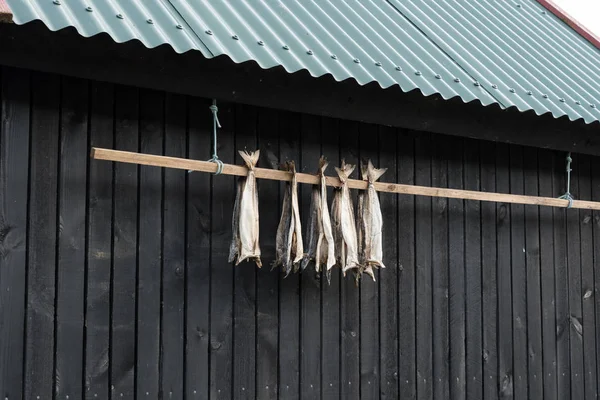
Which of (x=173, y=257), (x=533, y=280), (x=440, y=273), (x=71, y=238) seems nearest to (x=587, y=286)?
(x=533, y=280)

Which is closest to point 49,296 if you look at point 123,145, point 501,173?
point 123,145

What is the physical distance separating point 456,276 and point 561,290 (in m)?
1.13

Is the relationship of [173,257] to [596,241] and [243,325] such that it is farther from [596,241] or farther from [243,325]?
[596,241]

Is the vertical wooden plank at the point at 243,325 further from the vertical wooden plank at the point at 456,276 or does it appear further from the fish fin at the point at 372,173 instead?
the vertical wooden plank at the point at 456,276

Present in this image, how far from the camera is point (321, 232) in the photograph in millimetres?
5059

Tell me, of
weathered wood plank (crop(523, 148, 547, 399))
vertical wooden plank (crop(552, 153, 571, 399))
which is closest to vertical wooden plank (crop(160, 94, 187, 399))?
weathered wood plank (crop(523, 148, 547, 399))

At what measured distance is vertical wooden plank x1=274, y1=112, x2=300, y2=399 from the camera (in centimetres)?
516

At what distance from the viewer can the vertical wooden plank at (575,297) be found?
6742 millimetres

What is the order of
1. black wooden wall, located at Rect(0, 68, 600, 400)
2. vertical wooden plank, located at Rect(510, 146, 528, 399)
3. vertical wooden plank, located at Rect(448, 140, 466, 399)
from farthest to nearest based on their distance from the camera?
vertical wooden plank, located at Rect(510, 146, 528, 399) < vertical wooden plank, located at Rect(448, 140, 466, 399) < black wooden wall, located at Rect(0, 68, 600, 400)

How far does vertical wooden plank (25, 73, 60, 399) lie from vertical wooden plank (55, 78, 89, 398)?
0.12ft

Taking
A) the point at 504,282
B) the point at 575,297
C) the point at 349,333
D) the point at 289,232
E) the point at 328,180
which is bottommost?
the point at 349,333

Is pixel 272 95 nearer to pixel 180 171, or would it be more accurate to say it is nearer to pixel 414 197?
pixel 180 171

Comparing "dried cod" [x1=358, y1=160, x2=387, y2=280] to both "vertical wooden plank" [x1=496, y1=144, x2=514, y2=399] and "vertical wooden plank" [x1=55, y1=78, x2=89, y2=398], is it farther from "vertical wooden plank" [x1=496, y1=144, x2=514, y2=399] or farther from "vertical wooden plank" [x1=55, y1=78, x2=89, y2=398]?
"vertical wooden plank" [x1=55, y1=78, x2=89, y2=398]

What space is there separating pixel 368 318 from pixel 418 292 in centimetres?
47
